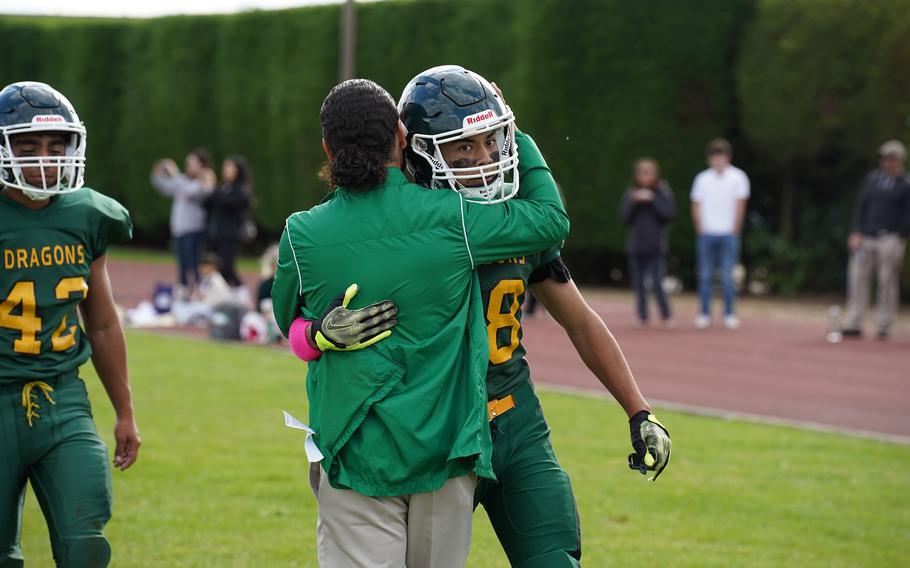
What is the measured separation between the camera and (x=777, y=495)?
6984mm

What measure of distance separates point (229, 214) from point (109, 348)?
11.5 metres

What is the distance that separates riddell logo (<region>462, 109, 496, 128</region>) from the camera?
11.1ft

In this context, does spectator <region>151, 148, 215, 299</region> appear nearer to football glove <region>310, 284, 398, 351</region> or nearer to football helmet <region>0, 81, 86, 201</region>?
football helmet <region>0, 81, 86, 201</region>

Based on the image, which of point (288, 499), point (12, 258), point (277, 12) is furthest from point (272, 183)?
point (12, 258)

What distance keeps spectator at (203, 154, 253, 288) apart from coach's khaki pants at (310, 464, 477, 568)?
1273cm

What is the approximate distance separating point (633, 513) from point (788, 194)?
542 inches

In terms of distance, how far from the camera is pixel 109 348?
452cm

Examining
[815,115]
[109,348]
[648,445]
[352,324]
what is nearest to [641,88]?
[815,115]

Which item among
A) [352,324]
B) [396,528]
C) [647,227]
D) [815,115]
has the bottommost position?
[647,227]

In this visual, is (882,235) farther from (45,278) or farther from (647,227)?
(45,278)

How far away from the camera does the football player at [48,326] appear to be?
13.2ft

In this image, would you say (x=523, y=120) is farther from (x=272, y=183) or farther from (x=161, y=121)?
(x=161, y=121)

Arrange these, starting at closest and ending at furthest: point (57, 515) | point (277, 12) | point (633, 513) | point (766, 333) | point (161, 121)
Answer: point (57, 515) → point (633, 513) → point (766, 333) → point (277, 12) → point (161, 121)

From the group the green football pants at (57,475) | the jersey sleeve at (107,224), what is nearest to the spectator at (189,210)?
the jersey sleeve at (107,224)
